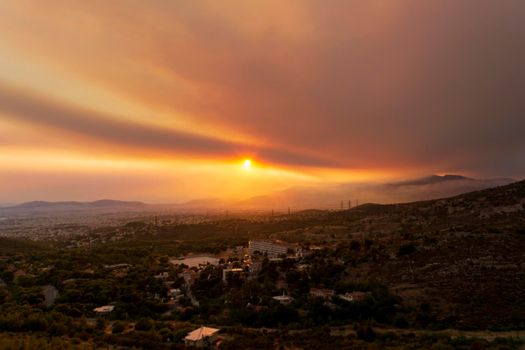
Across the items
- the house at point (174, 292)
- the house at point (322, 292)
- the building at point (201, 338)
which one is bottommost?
the house at point (174, 292)

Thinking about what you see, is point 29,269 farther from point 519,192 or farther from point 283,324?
point 519,192

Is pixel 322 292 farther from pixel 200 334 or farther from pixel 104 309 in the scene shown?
A: pixel 104 309

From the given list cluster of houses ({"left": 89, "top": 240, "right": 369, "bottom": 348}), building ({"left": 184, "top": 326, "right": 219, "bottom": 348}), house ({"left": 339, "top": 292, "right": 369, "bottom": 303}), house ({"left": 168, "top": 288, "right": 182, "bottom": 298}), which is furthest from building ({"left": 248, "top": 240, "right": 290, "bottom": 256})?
building ({"left": 184, "top": 326, "right": 219, "bottom": 348})

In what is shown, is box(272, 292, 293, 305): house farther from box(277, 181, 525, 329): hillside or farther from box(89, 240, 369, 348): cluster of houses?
box(277, 181, 525, 329): hillside

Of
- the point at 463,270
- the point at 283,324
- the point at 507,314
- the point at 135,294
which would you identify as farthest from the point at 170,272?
the point at 507,314

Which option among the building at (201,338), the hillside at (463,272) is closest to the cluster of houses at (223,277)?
the building at (201,338)

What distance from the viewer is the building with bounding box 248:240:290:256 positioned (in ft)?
185

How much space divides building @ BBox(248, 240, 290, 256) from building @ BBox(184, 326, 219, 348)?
1247 inches

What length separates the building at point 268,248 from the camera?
56.5m

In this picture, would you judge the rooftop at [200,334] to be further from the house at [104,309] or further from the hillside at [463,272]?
the hillside at [463,272]

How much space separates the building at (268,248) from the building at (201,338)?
31.7 meters

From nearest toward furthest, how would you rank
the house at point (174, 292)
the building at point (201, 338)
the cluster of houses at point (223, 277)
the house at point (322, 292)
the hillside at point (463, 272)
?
the building at point (201, 338)
the cluster of houses at point (223, 277)
the hillside at point (463, 272)
the house at point (322, 292)
the house at point (174, 292)

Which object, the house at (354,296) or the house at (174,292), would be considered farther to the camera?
the house at (174,292)

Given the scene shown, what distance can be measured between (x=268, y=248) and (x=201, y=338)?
121 feet
